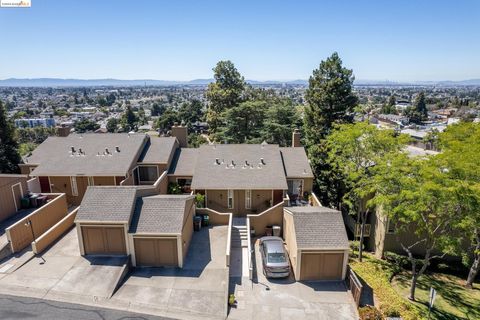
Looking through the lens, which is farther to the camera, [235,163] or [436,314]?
[235,163]

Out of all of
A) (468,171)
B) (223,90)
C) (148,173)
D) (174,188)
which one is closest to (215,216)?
(174,188)

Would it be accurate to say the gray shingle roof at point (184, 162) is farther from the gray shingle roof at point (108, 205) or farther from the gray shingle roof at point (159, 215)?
the gray shingle roof at point (108, 205)

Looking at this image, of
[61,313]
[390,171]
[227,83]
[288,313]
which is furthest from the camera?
[227,83]

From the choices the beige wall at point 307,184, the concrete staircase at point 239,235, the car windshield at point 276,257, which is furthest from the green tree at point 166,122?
the car windshield at point 276,257

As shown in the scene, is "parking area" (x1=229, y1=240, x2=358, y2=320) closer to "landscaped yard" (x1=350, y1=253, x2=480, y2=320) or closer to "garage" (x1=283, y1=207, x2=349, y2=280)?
"garage" (x1=283, y1=207, x2=349, y2=280)

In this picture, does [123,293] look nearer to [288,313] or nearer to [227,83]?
[288,313]

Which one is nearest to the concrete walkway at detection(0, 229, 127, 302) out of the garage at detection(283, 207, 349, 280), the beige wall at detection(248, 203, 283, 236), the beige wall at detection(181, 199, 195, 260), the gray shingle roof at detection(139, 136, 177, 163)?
the beige wall at detection(181, 199, 195, 260)

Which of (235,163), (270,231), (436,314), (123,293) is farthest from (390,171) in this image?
(123,293)
